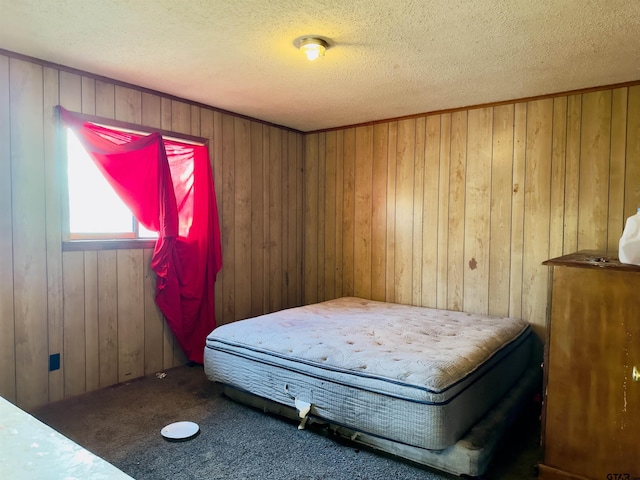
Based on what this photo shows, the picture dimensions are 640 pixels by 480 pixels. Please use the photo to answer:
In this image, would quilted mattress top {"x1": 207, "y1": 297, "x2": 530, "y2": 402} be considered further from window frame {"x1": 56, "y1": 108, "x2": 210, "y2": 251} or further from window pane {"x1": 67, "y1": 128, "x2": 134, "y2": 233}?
window pane {"x1": 67, "y1": 128, "x2": 134, "y2": 233}

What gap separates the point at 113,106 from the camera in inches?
114

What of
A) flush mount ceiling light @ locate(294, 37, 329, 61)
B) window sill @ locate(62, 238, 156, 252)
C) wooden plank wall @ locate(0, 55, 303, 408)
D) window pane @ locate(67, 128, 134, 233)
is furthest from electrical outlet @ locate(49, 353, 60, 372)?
flush mount ceiling light @ locate(294, 37, 329, 61)

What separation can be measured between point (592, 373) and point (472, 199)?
1922mm

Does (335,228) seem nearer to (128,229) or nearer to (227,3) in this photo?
(128,229)

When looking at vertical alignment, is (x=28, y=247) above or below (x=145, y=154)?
below

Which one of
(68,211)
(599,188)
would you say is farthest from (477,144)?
(68,211)

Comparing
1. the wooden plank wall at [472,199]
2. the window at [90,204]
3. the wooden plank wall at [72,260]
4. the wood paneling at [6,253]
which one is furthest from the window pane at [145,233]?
the wooden plank wall at [472,199]

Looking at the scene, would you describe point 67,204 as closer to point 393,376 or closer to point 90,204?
point 90,204

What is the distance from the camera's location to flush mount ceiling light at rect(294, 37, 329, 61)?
2191 millimetres

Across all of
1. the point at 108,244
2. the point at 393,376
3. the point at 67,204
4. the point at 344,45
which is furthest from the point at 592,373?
the point at 67,204

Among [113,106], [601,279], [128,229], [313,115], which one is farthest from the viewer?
[313,115]

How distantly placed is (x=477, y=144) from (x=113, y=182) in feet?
9.33

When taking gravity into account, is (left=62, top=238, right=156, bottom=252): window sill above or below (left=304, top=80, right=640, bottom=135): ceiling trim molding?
below

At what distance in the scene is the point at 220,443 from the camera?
7.23ft
